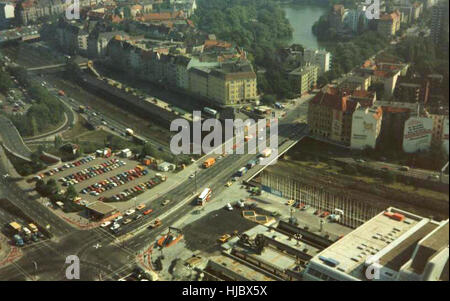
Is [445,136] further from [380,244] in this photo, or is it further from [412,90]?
[412,90]

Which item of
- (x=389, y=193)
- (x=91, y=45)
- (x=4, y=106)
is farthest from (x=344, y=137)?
(x=91, y=45)

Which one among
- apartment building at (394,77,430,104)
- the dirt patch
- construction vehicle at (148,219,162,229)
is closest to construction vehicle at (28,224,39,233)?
construction vehicle at (148,219,162,229)

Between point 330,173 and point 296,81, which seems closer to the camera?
point 330,173

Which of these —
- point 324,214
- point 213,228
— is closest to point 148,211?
point 213,228

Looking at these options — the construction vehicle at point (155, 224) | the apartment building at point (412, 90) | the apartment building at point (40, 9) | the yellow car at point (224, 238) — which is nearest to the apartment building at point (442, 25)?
the apartment building at point (412, 90)

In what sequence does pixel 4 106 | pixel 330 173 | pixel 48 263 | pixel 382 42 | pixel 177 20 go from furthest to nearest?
1. pixel 177 20
2. pixel 382 42
3. pixel 4 106
4. pixel 330 173
5. pixel 48 263

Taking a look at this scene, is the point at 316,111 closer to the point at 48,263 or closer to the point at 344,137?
the point at 344,137

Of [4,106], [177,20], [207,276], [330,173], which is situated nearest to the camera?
[207,276]

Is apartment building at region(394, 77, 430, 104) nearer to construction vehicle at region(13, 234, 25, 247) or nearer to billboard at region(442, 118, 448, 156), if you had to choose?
billboard at region(442, 118, 448, 156)
